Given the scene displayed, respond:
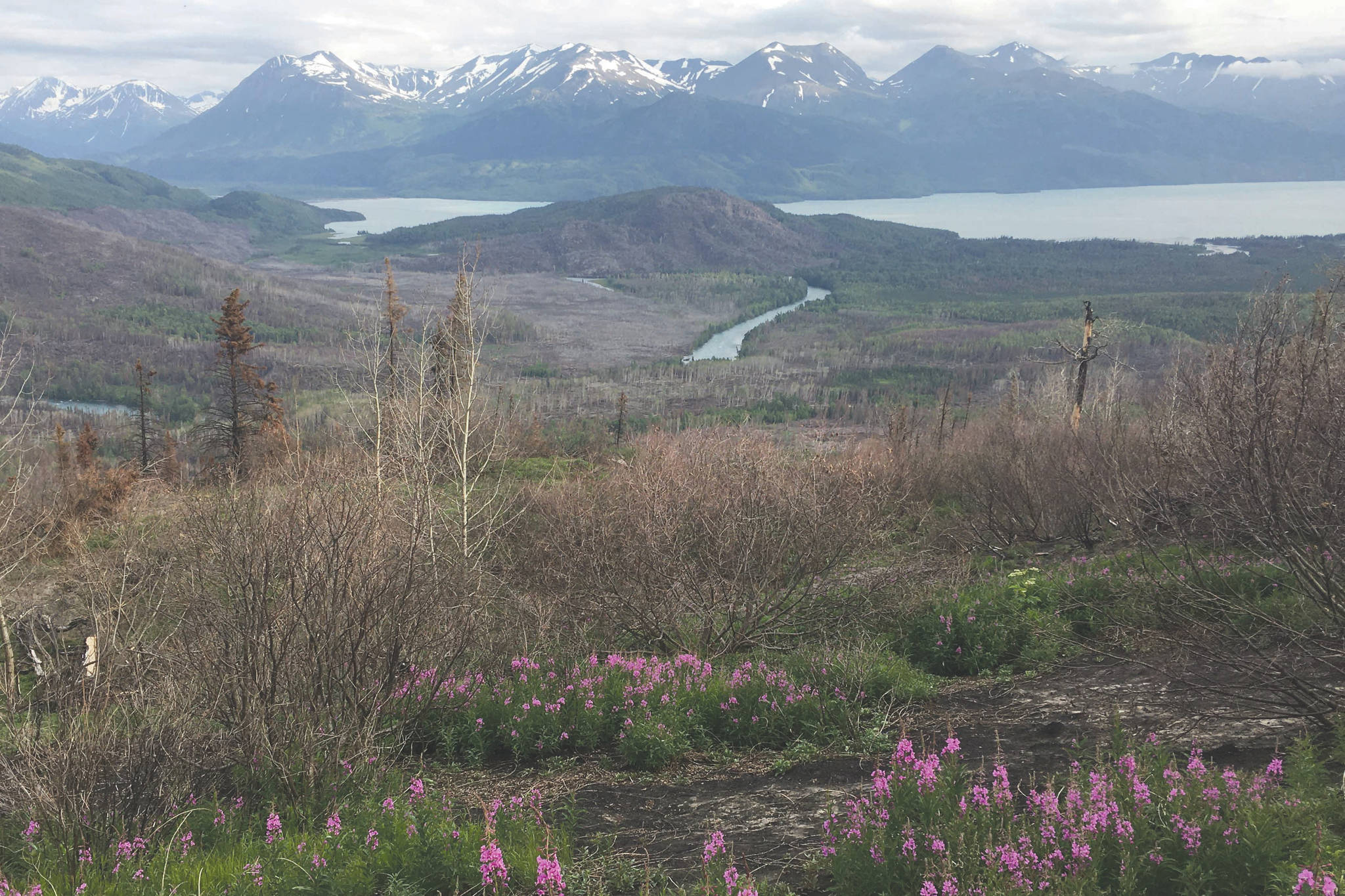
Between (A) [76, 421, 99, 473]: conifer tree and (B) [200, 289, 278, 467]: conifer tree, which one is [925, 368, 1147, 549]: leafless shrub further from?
(A) [76, 421, 99, 473]: conifer tree

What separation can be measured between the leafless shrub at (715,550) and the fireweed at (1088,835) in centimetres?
565

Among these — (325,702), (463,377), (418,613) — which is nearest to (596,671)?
(418,613)

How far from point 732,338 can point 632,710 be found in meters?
150

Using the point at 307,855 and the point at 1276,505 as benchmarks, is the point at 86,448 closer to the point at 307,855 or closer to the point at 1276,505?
the point at 307,855

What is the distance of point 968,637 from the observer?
33.7ft

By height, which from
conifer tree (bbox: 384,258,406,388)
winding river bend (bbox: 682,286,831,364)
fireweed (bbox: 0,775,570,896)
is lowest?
winding river bend (bbox: 682,286,831,364)

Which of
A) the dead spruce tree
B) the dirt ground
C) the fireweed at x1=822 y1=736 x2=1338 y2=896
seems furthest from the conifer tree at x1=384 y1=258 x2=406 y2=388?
the fireweed at x1=822 y1=736 x2=1338 y2=896

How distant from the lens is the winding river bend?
13900 cm

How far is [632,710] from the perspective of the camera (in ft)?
26.8

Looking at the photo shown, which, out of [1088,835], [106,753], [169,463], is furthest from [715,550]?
[169,463]

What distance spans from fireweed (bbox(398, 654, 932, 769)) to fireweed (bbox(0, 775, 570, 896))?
1.82m

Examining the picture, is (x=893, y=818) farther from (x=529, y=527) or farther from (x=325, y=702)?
(x=529, y=527)

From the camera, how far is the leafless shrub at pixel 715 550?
37.8ft

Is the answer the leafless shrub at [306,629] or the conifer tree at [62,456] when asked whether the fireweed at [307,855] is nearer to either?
the leafless shrub at [306,629]
